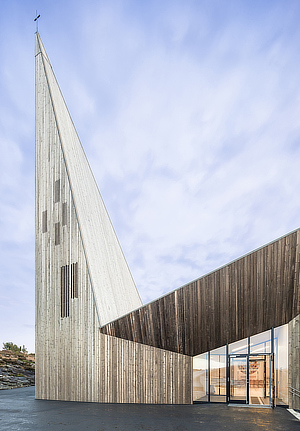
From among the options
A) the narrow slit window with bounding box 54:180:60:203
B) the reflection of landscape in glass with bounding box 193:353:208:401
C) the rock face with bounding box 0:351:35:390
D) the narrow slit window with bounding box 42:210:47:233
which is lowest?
the rock face with bounding box 0:351:35:390

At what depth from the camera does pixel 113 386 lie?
11.8m

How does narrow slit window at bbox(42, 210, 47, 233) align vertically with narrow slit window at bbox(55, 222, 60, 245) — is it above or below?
above

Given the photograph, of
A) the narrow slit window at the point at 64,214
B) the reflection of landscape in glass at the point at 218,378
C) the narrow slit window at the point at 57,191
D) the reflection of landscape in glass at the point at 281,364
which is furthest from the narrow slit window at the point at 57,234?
the reflection of landscape in glass at the point at 281,364

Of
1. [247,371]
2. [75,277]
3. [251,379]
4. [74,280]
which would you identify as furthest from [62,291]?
[251,379]

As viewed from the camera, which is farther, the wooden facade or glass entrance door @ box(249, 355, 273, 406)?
glass entrance door @ box(249, 355, 273, 406)

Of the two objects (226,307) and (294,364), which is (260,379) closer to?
(294,364)

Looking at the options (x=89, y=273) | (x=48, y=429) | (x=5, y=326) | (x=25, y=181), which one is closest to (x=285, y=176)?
(x=25, y=181)

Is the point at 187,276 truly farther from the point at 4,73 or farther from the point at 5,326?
the point at 4,73

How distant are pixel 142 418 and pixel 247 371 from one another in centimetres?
432

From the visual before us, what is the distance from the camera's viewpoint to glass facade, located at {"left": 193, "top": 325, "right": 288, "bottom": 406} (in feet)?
35.3

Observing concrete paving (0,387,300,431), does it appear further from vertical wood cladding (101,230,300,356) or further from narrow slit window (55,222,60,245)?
narrow slit window (55,222,60,245)

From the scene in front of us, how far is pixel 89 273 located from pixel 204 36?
176ft

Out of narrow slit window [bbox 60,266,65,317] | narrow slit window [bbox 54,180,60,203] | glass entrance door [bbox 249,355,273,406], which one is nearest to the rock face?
narrow slit window [bbox 60,266,65,317]

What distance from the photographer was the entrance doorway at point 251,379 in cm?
1084
